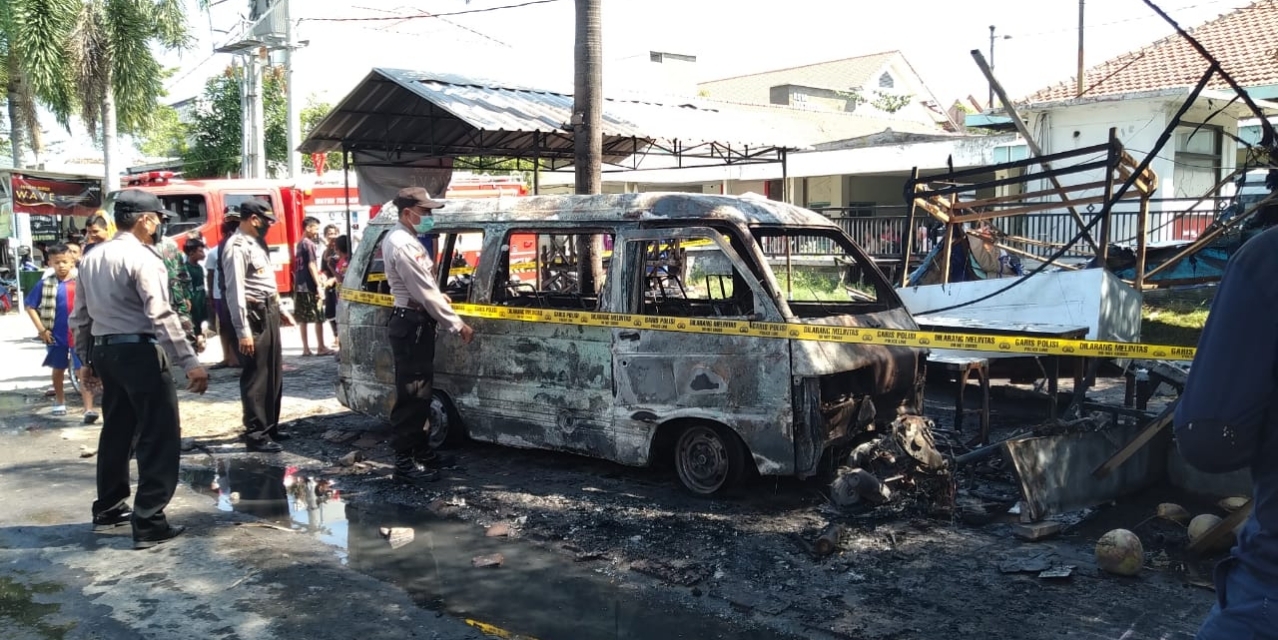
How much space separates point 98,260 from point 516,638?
3260 millimetres

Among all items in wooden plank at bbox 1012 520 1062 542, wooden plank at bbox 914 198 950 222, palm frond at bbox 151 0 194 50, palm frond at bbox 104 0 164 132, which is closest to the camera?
wooden plank at bbox 1012 520 1062 542

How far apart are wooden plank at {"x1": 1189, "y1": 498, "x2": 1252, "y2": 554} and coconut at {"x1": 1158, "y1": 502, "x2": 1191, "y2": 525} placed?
37cm

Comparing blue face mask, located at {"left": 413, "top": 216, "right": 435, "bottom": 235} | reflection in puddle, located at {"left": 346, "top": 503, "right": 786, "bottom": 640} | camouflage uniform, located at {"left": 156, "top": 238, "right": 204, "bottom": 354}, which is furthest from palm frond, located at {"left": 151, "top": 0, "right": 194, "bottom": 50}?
reflection in puddle, located at {"left": 346, "top": 503, "right": 786, "bottom": 640}

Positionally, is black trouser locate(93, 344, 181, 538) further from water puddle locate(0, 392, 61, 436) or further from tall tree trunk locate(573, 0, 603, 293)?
tall tree trunk locate(573, 0, 603, 293)

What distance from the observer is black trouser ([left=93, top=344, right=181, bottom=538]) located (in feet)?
16.8

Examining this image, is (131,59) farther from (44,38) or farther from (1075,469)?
(1075,469)

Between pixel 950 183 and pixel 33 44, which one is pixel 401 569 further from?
pixel 33 44

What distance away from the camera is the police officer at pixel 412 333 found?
20.3 ft

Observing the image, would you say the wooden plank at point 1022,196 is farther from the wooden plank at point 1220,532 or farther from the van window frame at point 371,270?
the van window frame at point 371,270

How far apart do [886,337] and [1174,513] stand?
1.80 metres

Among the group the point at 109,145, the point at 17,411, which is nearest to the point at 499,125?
the point at 17,411

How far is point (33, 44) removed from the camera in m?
19.7

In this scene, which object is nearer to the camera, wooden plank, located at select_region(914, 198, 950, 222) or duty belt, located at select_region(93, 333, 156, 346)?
duty belt, located at select_region(93, 333, 156, 346)

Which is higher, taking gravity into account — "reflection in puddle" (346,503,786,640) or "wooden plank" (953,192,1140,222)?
"wooden plank" (953,192,1140,222)
